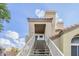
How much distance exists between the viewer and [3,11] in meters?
A: 2.92

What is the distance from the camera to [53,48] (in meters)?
2.92

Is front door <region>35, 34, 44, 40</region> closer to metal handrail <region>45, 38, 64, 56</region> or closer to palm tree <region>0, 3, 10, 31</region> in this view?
metal handrail <region>45, 38, 64, 56</region>

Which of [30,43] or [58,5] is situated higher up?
[58,5]

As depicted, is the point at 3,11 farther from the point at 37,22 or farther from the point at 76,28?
the point at 76,28

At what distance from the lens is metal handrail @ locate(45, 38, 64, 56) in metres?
2.90

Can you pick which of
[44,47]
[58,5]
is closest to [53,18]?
[58,5]

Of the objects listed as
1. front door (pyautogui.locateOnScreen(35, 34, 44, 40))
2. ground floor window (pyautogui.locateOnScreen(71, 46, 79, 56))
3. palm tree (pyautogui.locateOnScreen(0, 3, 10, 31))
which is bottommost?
ground floor window (pyautogui.locateOnScreen(71, 46, 79, 56))

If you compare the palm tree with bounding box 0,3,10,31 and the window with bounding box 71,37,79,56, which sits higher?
the palm tree with bounding box 0,3,10,31

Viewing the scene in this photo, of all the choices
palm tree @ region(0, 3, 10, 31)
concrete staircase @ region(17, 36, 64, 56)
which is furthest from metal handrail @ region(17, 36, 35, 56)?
palm tree @ region(0, 3, 10, 31)

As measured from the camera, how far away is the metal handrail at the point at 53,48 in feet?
9.52

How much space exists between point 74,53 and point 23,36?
0.62 m

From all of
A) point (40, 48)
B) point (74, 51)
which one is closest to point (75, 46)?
point (74, 51)

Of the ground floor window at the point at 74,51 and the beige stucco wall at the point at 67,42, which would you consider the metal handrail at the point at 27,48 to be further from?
the ground floor window at the point at 74,51

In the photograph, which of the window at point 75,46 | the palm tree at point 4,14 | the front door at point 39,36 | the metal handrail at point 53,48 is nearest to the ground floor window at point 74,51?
Result: the window at point 75,46
